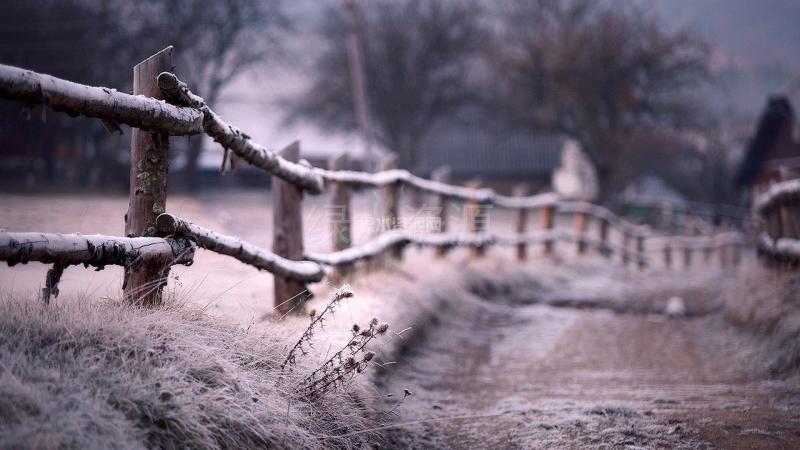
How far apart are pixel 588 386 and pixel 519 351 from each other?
1.11m

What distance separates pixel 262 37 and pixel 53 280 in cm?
2200

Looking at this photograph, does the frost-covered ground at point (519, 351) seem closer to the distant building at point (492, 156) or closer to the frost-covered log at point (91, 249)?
the frost-covered log at point (91, 249)

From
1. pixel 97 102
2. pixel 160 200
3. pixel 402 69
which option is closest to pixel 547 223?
pixel 160 200

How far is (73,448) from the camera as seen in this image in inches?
65.8

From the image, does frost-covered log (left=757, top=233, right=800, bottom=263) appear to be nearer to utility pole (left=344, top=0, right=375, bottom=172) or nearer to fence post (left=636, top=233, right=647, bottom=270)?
fence post (left=636, top=233, right=647, bottom=270)

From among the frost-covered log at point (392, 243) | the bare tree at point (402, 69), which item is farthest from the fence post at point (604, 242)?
the bare tree at point (402, 69)

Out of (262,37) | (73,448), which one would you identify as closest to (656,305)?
(73,448)

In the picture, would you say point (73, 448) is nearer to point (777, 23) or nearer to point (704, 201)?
point (704, 201)

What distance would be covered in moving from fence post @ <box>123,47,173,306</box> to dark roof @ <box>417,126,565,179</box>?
1298 inches

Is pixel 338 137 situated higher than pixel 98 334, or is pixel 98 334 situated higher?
pixel 338 137

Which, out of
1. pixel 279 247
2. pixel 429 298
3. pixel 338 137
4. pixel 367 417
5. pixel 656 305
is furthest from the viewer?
pixel 338 137

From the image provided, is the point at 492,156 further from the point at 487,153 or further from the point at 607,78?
the point at 607,78

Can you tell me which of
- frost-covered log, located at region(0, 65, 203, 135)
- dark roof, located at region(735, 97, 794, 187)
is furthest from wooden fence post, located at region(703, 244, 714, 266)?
frost-covered log, located at region(0, 65, 203, 135)

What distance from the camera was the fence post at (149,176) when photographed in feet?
9.04
